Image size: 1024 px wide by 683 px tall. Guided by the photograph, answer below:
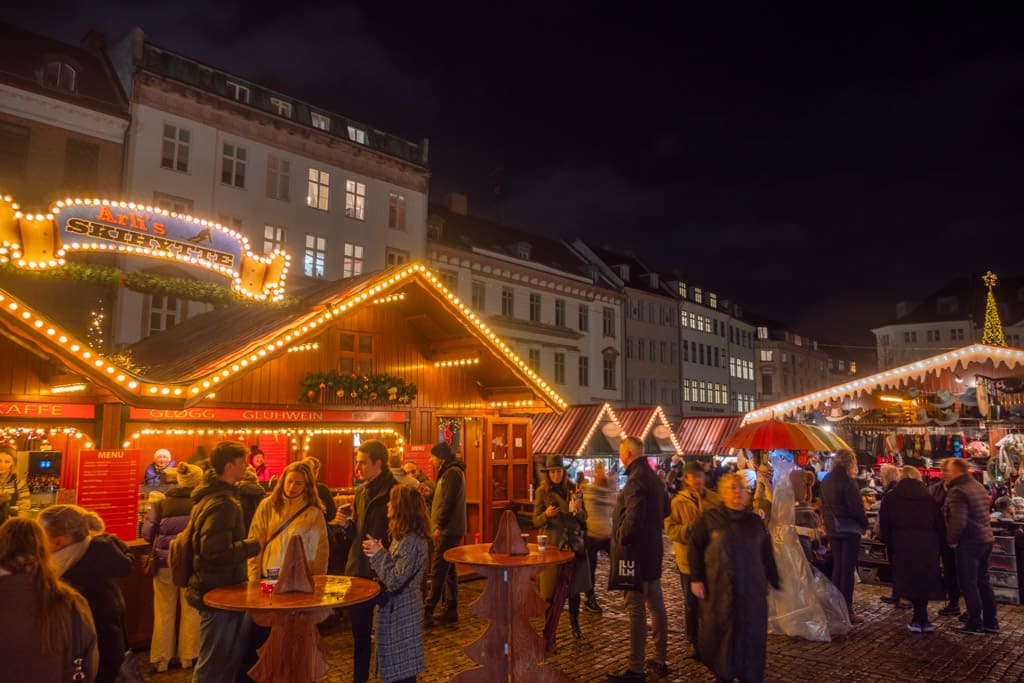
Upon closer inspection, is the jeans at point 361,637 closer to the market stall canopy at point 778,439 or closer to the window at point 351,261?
the market stall canopy at point 778,439

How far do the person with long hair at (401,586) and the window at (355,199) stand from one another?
21.9m

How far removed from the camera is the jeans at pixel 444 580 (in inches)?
335

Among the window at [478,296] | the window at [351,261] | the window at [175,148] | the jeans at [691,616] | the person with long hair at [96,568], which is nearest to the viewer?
the person with long hair at [96,568]

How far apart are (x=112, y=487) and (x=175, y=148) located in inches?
653

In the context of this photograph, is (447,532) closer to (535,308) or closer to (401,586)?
(401,586)

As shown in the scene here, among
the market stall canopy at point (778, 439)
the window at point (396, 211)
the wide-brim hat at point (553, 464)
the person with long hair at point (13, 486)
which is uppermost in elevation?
the window at point (396, 211)

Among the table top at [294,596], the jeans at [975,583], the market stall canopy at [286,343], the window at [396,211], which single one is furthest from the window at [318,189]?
the jeans at [975,583]

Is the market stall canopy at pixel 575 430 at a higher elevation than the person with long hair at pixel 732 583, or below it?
higher

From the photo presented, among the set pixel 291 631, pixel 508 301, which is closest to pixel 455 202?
pixel 508 301

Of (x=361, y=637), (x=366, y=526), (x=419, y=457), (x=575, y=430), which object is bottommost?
(x=361, y=637)

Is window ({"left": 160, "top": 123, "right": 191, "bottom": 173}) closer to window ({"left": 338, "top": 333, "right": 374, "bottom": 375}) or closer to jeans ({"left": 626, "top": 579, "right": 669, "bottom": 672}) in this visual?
window ({"left": 338, "top": 333, "right": 374, "bottom": 375})

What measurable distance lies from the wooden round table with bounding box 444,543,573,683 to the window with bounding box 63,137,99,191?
19247 millimetres

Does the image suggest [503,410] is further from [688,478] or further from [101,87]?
[101,87]

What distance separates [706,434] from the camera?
24.3m
